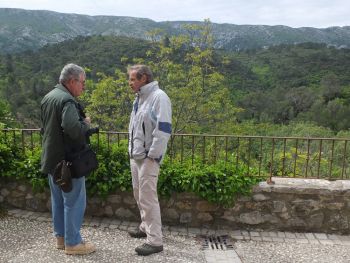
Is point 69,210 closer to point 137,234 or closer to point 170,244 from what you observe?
point 137,234

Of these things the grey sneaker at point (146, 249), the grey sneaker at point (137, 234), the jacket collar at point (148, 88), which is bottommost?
the grey sneaker at point (137, 234)

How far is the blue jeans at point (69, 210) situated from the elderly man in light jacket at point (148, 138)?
1.69 ft

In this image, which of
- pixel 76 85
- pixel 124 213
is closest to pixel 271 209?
pixel 124 213

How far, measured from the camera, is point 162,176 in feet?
13.5

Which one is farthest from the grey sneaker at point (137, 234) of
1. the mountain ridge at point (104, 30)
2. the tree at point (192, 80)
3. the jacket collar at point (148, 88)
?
the mountain ridge at point (104, 30)

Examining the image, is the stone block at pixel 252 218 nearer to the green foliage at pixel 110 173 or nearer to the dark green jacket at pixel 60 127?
the green foliage at pixel 110 173

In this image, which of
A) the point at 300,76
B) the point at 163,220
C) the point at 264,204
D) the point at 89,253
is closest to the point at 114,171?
the point at 163,220

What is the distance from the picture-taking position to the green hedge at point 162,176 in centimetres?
410

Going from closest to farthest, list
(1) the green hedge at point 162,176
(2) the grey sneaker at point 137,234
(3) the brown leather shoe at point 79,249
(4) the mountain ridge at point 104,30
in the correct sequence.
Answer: (3) the brown leather shoe at point 79,249
(2) the grey sneaker at point 137,234
(1) the green hedge at point 162,176
(4) the mountain ridge at point 104,30

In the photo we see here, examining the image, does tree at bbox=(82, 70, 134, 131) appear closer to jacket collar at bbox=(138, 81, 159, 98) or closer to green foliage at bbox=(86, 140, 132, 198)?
green foliage at bbox=(86, 140, 132, 198)

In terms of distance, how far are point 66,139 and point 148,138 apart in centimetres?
68

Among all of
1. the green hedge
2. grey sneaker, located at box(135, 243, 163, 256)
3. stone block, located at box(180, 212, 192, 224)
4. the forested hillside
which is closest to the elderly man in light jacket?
grey sneaker, located at box(135, 243, 163, 256)

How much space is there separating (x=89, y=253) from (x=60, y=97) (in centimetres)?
147

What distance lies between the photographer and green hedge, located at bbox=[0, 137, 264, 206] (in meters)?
4.10
